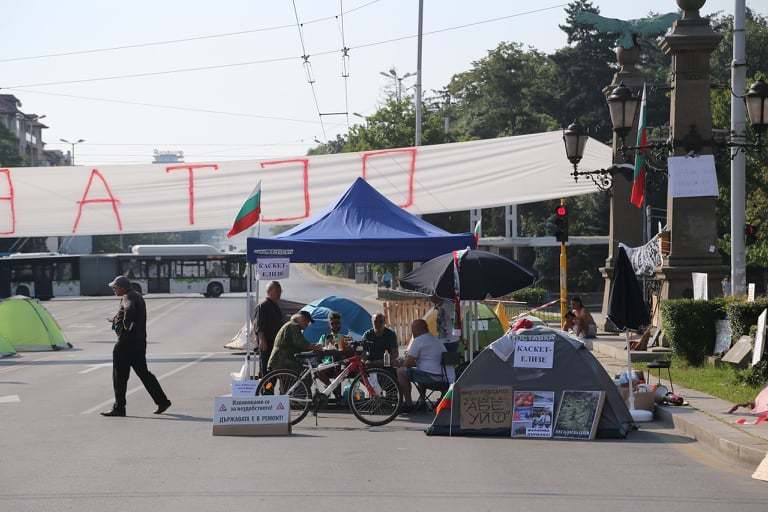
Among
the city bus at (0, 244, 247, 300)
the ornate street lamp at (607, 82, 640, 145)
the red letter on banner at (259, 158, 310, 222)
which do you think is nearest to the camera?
the ornate street lamp at (607, 82, 640, 145)

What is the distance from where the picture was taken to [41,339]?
32.1 m

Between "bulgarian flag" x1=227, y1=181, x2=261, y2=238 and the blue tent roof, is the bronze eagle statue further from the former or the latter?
"bulgarian flag" x1=227, y1=181, x2=261, y2=238

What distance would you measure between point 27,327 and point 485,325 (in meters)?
14.7

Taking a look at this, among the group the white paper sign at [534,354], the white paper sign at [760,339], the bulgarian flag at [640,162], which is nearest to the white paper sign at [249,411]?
the white paper sign at [534,354]

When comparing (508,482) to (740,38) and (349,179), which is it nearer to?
(349,179)

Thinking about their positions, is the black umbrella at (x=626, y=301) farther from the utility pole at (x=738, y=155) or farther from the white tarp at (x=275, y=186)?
the utility pole at (x=738, y=155)

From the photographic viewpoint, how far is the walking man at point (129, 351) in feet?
51.7

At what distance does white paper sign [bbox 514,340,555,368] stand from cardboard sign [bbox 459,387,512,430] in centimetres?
40

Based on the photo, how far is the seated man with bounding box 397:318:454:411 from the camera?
50.8ft

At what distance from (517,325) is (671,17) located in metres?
17.3

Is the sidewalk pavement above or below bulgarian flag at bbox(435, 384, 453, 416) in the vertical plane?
below

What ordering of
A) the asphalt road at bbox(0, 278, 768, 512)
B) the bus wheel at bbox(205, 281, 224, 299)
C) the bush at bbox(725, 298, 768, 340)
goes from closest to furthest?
the asphalt road at bbox(0, 278, 768, 512)
the bush at bbox(725, 298, 768, 340)
the bus wheel at bbox(205, 281, 224, 299)

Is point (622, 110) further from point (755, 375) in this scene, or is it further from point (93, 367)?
point (93, 367)

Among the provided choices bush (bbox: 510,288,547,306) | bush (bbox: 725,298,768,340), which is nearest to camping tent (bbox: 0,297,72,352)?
bush (bbox: 725,298,768,340)
